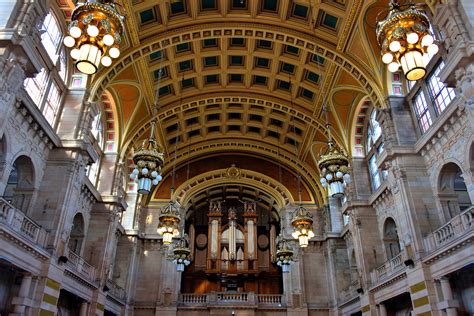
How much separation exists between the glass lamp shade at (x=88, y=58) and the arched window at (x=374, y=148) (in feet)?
45.5

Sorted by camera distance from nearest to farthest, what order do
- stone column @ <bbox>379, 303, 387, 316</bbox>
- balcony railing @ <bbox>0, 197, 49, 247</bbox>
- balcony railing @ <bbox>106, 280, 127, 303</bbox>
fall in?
1. balcony railing @ <bbox>0, 197, 49, 247</bbox>
2. stone column @ <bbox>379, 303, 387, 316</bbox>
3. balcony railing @ <bbox>106, 280, 127, 303</bbox>

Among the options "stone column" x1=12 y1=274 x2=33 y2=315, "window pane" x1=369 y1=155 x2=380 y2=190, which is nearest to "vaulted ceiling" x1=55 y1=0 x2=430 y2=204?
"window pane" x1=369 y1=155 x2=380 y2=190

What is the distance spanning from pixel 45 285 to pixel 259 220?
17.3m

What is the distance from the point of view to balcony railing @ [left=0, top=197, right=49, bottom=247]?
9.15 m

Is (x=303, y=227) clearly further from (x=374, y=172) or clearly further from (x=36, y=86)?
(x=36, y=86)

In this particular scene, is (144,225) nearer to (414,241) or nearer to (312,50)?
(312,50)

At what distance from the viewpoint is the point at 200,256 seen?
2416 cm

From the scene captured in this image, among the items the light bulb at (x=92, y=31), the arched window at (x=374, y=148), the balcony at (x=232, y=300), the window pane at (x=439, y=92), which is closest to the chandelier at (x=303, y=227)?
the arched window at (x=374, y=148)

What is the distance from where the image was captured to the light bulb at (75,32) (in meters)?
6.30

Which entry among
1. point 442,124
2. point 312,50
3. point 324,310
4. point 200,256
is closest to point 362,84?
point 312,50

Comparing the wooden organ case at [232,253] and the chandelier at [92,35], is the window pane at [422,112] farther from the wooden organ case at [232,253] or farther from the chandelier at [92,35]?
the wooden organ case at [232,253]

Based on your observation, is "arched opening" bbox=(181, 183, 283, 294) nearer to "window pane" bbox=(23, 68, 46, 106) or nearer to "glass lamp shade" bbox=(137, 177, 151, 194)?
"window pane" bbox=(23, 68, 46, 106)

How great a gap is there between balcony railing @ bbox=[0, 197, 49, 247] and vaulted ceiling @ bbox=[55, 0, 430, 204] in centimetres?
563

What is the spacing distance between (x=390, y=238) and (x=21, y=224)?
1393 cm
